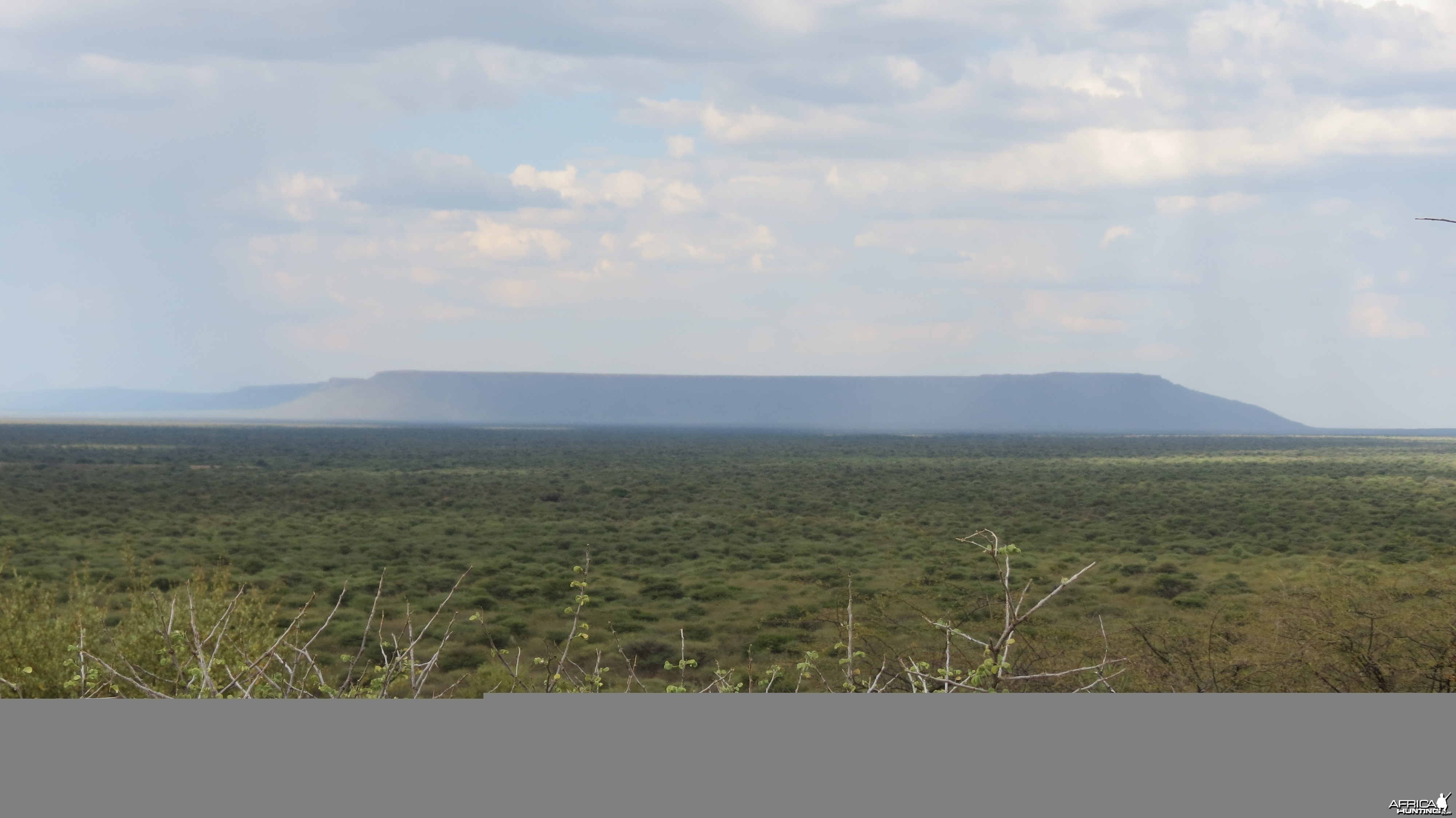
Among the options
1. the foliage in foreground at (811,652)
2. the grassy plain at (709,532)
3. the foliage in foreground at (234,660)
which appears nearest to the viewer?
Answer: the foliage in foreground at (234,660)

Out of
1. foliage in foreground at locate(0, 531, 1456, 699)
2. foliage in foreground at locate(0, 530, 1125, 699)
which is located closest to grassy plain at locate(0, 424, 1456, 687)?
foliage in foreground at locate(0, 531, 1456, 699)

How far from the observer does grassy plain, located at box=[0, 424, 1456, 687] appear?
714 inches

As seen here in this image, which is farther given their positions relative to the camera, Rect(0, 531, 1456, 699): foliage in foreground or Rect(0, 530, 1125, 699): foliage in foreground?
Rect(0, 531, 1456, 699): foliage in foreground

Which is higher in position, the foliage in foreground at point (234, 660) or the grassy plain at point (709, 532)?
the foliage in foreground at point (234, 660)

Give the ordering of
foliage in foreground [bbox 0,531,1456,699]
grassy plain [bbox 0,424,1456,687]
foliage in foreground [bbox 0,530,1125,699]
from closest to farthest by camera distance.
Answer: foliage in foreground [bbox 0,530,1125,699] < foliage in foreground [bbox 0,531,1456,699] < grassy plain [bbox 0,424,1456,687]

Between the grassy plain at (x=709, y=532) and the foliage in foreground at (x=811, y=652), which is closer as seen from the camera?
the foliage in foreground at (x=811, y=652)

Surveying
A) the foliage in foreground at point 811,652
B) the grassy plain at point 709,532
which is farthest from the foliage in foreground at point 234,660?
the grassy plain at point 709,532

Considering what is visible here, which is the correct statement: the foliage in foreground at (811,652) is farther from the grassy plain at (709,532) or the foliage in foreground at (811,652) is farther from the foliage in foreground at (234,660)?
the grassy plain at (709,532)

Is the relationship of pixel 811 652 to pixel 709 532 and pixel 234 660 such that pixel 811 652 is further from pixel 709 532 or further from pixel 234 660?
pixel 709 532

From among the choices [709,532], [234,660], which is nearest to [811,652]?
[234,660]

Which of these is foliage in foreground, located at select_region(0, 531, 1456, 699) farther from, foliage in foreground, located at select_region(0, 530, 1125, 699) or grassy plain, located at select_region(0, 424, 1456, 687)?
grassy plain, located at select_region(0, 424, 1456, 687)

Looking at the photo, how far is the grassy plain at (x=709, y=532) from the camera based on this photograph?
18.1m

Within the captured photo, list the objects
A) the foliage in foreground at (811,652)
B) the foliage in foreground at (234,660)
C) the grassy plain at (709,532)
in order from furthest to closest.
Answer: the grassy plain at (709,532) → the foliage in foreground at (811,652) → the foliage in foreground at (234,660)

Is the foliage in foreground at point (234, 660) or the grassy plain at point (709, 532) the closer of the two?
the foliage in foreground at point (234, 660)
